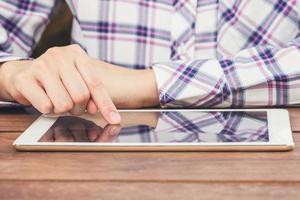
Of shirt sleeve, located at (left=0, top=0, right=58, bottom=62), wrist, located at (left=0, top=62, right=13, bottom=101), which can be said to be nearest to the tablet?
wrist, located at (left=0, top=62, right=13, bottom=101)

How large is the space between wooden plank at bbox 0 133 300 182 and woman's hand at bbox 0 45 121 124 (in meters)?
0.13

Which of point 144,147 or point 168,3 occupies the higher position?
point 168,3

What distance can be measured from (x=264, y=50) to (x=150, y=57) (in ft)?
0.74

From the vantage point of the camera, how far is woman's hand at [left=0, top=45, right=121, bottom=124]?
0.82 meters

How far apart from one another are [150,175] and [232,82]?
1.22ft

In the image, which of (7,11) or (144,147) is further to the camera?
(7,11)

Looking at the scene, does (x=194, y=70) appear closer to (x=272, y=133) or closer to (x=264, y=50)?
(x=264, y=50)

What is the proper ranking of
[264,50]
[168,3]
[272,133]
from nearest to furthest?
[272,133] < [264,50] < [168,3]

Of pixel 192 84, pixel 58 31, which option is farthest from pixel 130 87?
pixel 58 31

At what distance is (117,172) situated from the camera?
62cm

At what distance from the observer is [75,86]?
32.8 inches

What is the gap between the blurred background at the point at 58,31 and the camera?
1.48m

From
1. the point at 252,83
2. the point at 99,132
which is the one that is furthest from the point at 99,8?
the point at 99,132

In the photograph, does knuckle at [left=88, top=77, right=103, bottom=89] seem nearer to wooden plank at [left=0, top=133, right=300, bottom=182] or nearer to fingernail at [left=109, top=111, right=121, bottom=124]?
fingernail at [left=109, top=111, right=121, bottom=124]
